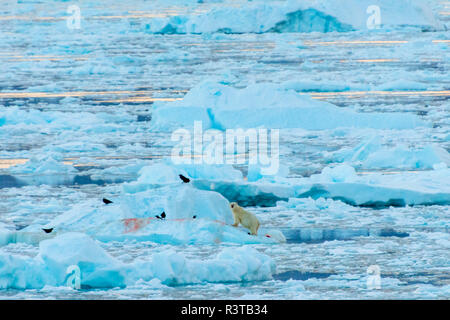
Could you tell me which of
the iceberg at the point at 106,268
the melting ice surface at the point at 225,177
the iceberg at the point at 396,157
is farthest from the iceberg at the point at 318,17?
the iceberg at the point at 106,268

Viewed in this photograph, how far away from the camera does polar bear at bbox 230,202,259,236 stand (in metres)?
5.38

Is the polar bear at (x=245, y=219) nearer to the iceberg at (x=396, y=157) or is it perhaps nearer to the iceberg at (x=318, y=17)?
the iceberg at (x=396, y=157)

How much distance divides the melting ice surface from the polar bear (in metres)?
0.05

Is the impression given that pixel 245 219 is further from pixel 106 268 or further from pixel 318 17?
pixel 318 17

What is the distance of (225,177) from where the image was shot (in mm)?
6656

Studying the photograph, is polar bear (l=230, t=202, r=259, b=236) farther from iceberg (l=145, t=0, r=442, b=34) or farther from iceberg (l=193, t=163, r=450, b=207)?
iceberg (l=145, t=0, r=442, b=34)

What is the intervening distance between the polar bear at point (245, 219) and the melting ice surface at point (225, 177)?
49 millimetres

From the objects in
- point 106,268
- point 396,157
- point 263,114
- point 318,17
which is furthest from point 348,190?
point 318,17

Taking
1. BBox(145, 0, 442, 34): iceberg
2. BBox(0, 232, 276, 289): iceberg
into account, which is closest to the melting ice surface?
BBox(0, 232, 276, 289): iceberg

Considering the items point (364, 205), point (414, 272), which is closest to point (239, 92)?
point (364, 205)

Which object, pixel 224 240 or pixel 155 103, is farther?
pixel 155 103

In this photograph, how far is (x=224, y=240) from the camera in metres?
5.25
